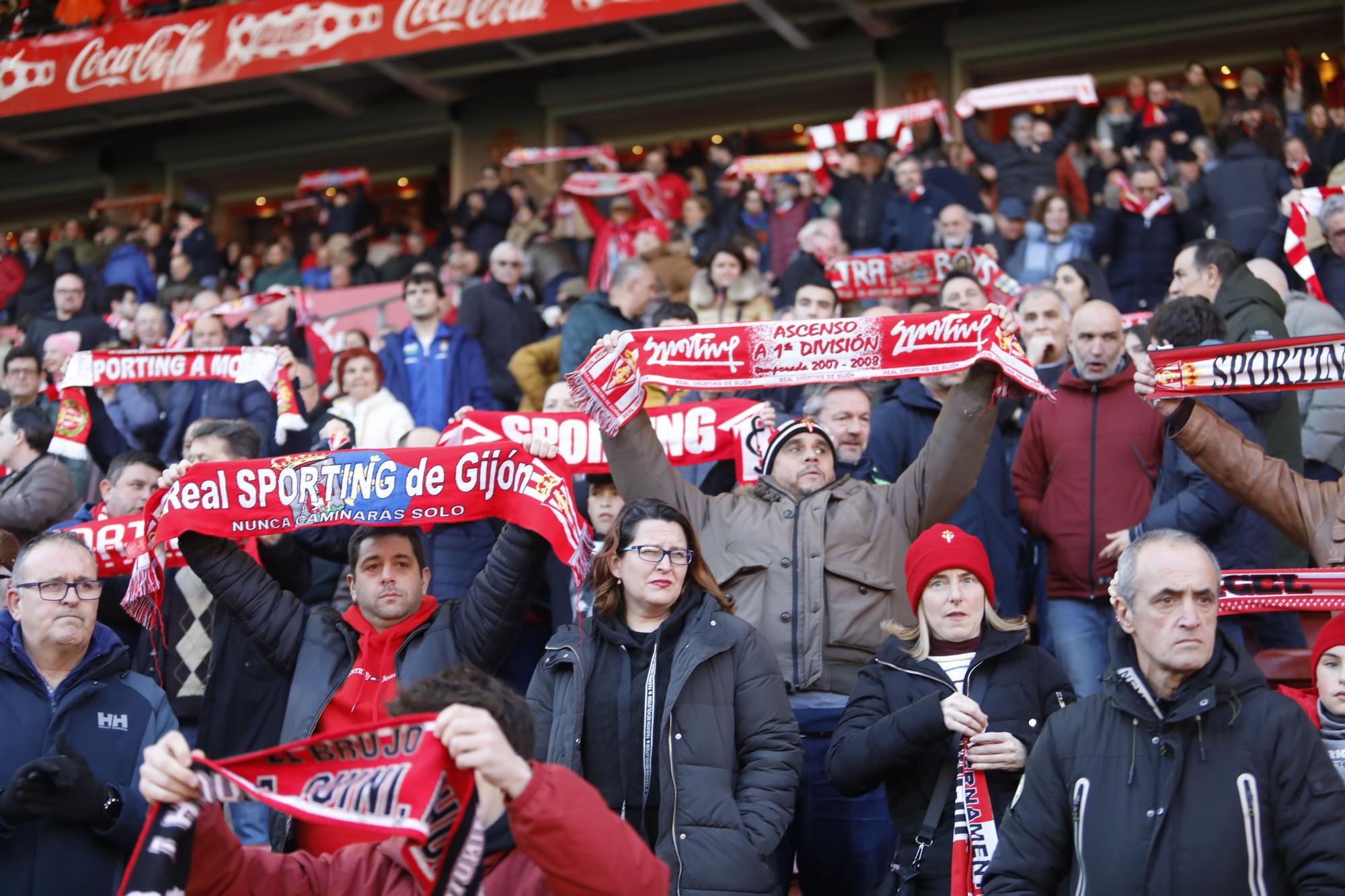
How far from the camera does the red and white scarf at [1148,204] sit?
10.7 metres

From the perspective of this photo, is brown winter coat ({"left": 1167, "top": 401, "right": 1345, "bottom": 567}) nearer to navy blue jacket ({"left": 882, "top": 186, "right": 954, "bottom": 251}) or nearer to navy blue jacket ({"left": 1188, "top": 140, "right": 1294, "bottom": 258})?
navy blue jacket ({"left": 1188, "top": 140, "right": 1294, "bottom": 258})

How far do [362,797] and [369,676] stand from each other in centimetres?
166

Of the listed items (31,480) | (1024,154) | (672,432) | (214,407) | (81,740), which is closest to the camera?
(81,740)

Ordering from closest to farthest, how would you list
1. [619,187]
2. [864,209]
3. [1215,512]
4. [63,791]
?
[63,791]
[1215,512]
[864,209]
[619,187]

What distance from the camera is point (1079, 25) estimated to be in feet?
54.2

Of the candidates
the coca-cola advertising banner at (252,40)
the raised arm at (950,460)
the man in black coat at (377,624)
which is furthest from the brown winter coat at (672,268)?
the man in black coat at (377,624)

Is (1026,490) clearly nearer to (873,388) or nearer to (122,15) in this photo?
(873,388)

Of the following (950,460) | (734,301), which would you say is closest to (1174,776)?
(950,460)

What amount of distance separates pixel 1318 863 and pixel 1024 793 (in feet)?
2.25

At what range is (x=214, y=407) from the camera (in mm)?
8961

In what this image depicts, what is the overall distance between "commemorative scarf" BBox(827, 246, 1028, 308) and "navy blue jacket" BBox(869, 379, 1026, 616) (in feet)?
7.55

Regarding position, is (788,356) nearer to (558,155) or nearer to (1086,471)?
(1086,471)

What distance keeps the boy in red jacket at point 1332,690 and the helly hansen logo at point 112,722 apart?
340cm

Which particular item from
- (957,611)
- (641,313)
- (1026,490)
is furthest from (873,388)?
(957,611)
